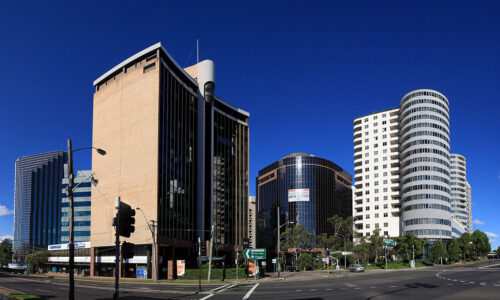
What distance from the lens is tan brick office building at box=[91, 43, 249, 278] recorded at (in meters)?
67.3

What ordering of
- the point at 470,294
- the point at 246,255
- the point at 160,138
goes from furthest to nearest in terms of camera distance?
the point at 160,138 → the point at 246,255 → the point at 470,294

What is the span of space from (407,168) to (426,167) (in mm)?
7290

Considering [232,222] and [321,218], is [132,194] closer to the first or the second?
[232,222]

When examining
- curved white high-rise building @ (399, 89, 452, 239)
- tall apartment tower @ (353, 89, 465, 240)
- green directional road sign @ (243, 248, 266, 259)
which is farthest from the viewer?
tall apartment tower @ (353, 89, 465, 240)

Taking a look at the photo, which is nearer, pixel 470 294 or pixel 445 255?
pixel 470 294

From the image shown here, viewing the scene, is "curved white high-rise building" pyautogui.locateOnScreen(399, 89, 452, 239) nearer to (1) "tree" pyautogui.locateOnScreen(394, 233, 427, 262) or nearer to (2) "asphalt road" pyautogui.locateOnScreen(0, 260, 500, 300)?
(1) "tree" pyautogui.locateOnScreen(394, 233, 427, 262)

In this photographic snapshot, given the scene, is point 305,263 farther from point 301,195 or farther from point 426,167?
point 301,195

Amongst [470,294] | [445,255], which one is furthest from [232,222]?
[470,294]

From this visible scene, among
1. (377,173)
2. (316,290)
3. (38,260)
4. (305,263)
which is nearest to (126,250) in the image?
(316,290)

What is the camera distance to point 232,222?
9481 centimetres

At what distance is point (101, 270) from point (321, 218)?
108829 mm

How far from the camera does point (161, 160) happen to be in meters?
67.9

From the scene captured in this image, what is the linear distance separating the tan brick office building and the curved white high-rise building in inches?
2435

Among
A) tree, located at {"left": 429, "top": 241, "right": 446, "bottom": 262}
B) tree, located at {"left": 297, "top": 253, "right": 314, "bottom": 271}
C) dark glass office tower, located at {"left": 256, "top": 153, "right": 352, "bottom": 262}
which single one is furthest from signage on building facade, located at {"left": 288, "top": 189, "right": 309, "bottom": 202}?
tree, located at {"left": 297, "top": 253, "right": 314, "bottom": 271}
